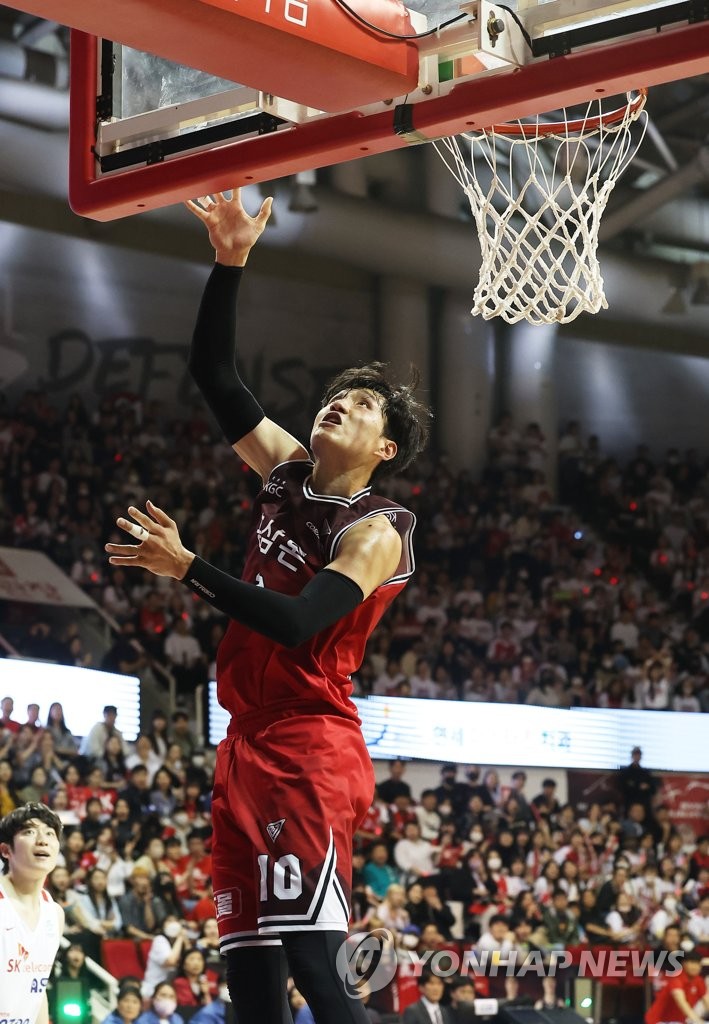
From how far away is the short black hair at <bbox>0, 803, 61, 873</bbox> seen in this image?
537cm

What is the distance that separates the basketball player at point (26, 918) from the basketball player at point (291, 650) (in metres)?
2.08

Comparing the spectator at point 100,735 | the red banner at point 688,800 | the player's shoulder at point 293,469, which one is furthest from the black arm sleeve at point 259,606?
the red banner at point 688,800

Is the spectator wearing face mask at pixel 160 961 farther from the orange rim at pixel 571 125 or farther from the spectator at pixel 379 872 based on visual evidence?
the orange rim at pixel 571 125

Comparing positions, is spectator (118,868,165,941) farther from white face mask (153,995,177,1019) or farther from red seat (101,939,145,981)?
white face mask (153,995,177,1019)

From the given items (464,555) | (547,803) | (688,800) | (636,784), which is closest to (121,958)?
(547,803)

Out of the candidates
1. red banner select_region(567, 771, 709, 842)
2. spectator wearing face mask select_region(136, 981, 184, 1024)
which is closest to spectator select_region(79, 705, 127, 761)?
spectator wearing face mask select_region(136, 981, 184, 1024)

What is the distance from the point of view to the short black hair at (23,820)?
211 inches

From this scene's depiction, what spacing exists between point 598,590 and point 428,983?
23.4ft

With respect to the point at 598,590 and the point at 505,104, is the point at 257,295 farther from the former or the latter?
the point at 505,104

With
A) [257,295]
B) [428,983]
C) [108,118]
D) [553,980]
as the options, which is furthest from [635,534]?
[108,118]

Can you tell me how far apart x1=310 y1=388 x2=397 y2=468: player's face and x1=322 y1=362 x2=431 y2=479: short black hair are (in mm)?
45

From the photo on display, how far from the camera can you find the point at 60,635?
12672 mm

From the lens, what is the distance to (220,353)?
3.88 metres

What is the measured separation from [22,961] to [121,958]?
14.9ft
